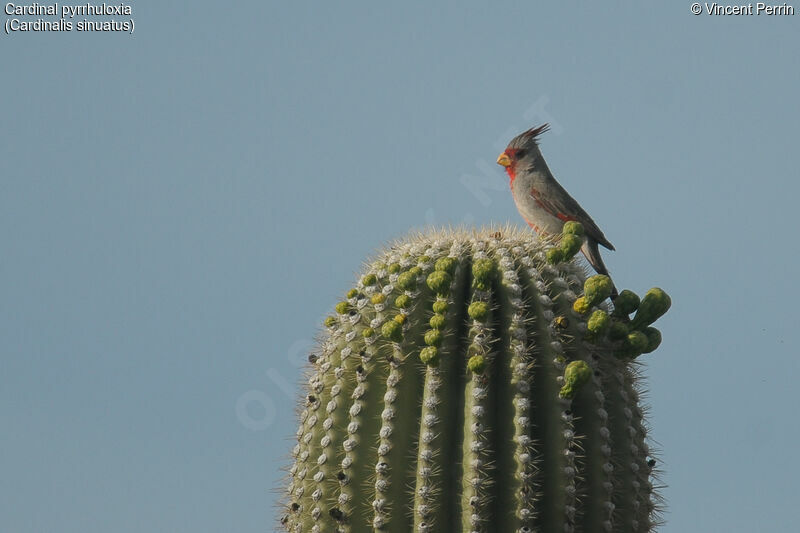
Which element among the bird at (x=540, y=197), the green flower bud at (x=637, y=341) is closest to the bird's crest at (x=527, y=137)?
the bird at (x=540, y=197)

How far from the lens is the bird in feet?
23.4

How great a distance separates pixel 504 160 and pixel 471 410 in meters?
3.54

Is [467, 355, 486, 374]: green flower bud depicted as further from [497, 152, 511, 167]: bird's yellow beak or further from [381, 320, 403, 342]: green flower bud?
[497, 152, 511, 167]: bird's yellow beak

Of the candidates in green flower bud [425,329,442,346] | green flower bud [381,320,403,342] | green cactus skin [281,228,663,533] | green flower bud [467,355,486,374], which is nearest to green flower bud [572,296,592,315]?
green cactus skin [281,228,663,533]

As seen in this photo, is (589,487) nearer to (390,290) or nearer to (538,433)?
(538,433)

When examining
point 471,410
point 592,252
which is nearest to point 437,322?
point 471,410

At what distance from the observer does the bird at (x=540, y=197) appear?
23.4 feet

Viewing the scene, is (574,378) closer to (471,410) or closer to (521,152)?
(471,410)

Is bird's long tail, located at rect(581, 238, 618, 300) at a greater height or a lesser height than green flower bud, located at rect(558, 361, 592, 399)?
greater

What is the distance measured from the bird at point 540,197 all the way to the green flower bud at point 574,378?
231cm

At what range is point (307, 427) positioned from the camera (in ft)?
17.4

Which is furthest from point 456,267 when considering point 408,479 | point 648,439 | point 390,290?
point 648,439

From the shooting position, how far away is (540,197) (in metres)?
7.33

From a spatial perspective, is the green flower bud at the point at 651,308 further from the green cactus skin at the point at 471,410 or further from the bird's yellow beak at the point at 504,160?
the bird's yellow beak at the point at 504,160
